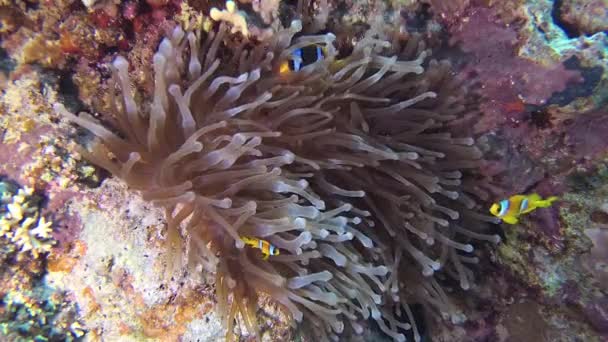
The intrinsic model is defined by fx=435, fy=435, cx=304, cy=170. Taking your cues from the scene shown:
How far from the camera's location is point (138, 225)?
2.27 m

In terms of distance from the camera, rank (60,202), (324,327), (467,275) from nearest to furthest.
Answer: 1. (60,202)
2. (324,327)
3. (467,275)

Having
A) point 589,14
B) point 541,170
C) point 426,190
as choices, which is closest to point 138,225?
point 426,190

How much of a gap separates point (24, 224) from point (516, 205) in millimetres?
2792

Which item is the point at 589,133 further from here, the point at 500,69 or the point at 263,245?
the point at 263,245

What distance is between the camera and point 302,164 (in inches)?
102

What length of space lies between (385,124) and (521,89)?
879 mm

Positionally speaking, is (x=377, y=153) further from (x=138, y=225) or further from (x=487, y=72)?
(x=138, y=225)

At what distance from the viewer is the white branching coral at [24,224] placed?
85.7 inches

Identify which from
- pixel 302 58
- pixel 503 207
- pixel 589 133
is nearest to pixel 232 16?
pixel 302 58

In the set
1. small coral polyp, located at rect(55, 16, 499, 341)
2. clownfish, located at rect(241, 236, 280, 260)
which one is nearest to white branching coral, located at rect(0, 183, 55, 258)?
small coral polyp, located at rect(55, 16, 499, 341)

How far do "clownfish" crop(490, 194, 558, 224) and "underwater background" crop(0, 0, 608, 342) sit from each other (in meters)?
0.13

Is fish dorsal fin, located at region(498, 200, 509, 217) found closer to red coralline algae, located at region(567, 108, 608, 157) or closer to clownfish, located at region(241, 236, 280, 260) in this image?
red coralline algae, located at region(567, 108, 608, 157)

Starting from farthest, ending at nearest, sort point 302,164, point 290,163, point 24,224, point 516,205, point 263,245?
point 516,205 → point 302,164 → point 290,163 → point 263,245 → point 24,224

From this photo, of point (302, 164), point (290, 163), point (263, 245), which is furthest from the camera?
point (302, 164)
